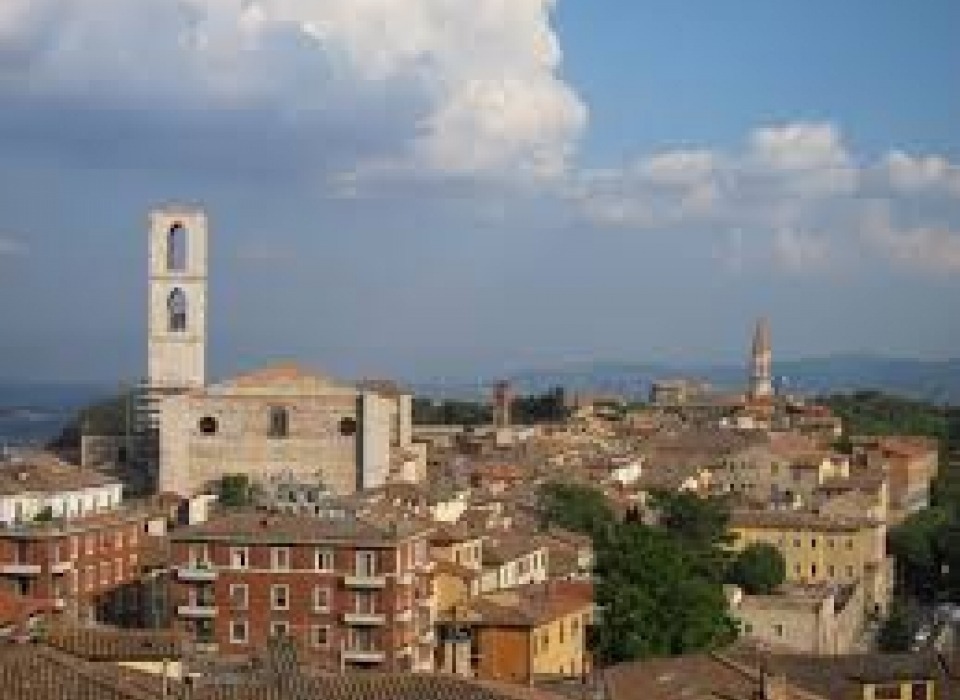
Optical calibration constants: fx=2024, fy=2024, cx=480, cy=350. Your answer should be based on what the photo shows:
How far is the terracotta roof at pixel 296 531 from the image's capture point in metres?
39.1

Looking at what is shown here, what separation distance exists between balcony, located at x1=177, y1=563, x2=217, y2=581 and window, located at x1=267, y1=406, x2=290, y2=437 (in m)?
27.8

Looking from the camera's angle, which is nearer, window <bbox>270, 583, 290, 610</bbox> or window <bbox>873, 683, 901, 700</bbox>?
window <bbox>873, 683, 901, 700</bbox>

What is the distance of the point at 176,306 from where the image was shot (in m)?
74.0

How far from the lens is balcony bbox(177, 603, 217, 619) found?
3944cm

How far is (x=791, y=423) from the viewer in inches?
4493

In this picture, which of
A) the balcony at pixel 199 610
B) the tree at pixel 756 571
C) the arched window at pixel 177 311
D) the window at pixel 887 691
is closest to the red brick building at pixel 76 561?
the balcony at pixel 199 610

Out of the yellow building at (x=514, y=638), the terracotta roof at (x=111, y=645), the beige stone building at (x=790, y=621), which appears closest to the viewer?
Result: the terracotta roof at (x=111, y=645)

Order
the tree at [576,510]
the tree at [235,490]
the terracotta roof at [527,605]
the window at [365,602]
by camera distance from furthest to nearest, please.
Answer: the tree at [576,510] → the tree at [235,490] → the window at [365,602] → the terracotta roof at [527,605]

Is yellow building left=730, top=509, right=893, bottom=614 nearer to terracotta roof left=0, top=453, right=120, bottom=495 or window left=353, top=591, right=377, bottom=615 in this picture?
terracotta roof left=0, top=453, right=120, bottom=495

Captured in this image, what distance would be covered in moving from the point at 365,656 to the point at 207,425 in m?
30.1

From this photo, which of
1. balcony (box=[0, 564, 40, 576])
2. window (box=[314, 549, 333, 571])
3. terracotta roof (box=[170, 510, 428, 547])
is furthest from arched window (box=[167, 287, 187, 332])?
window (box=[314, 549, 333, 571])

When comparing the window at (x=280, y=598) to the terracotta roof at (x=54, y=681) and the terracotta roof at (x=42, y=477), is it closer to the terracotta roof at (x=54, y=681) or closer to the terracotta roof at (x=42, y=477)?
the terracotta roof at (x=42, y=477)

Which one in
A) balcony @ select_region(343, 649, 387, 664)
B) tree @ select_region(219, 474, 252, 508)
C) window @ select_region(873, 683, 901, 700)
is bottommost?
balcony @ select_region(343, 649, 387, 664)

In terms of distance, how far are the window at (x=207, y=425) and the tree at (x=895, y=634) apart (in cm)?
2289
